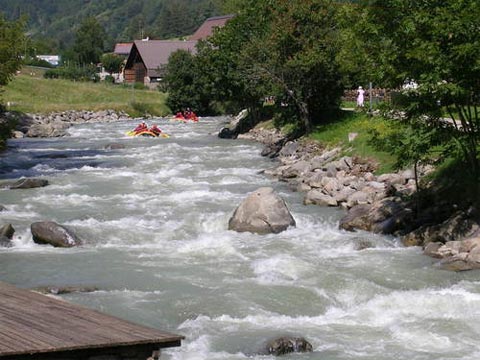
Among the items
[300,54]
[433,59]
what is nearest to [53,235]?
[433,59]

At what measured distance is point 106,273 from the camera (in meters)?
14.7

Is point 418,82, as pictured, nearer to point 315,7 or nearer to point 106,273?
point 106,273

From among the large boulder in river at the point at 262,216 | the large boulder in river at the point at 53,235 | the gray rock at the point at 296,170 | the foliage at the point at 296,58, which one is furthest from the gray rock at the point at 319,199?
the foliage at the point at 296,58

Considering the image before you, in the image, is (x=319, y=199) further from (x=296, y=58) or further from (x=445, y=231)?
(x=296, y=58)

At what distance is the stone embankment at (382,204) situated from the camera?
15.9 meters

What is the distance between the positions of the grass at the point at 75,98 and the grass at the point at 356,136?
110 ft

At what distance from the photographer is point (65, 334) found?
22.3ft

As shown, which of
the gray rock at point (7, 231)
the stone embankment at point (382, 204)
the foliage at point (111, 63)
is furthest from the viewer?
the foliage at point (111, 63)

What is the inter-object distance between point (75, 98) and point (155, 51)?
96.7ft

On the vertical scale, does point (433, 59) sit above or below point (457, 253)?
above

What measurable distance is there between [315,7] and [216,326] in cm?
2412

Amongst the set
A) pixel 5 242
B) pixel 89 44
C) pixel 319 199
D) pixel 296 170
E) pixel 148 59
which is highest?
pixel 89 44

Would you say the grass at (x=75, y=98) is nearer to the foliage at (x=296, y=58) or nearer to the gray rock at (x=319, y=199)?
the foliage at (x=296, y=58)

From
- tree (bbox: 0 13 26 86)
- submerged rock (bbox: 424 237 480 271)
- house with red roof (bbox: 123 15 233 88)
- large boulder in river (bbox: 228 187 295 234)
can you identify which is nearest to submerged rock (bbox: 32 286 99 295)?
large boulder in river (bbox: 228 187 295 234)
